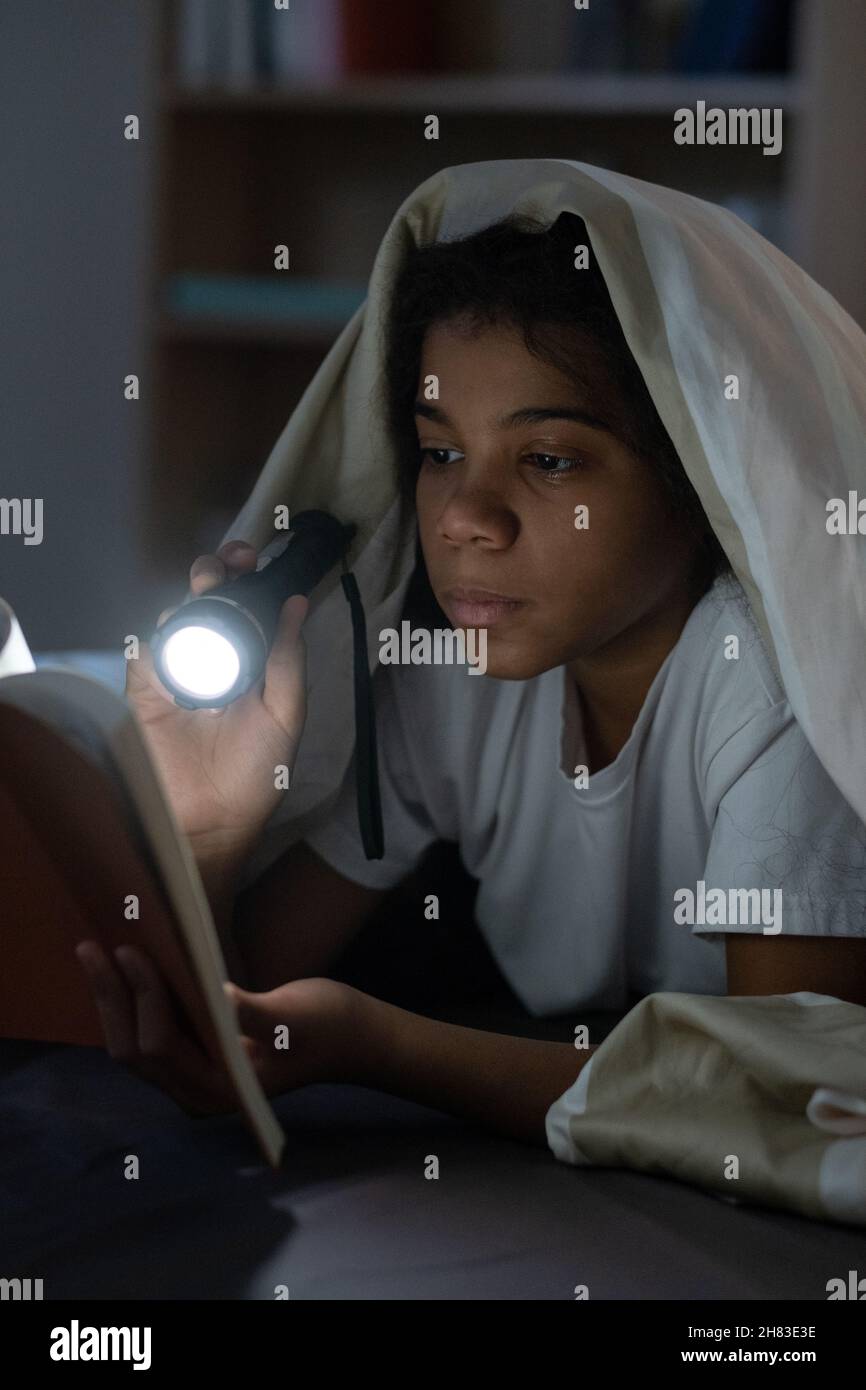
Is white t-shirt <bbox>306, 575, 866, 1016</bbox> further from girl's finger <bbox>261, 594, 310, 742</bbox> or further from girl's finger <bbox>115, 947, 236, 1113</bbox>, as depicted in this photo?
girl's finger <bbox>115, 947, 236, 1113</bbox>

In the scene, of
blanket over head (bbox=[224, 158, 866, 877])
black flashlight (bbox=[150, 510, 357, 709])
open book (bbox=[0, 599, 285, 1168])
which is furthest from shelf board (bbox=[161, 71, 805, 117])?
open book (bbox=[0, 599, 285, 1168])

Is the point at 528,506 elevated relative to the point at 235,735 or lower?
elevated

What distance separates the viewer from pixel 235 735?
0.96 metres

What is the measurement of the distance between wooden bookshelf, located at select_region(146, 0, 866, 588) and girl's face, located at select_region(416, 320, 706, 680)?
1.40 meters

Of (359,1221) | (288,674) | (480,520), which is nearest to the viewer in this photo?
(359,1221)

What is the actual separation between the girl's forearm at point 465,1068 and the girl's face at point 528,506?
25 cm

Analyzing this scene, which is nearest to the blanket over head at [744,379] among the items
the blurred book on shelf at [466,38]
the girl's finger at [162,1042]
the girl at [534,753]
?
the girl at [534,753]

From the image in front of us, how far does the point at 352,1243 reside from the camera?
0.61m

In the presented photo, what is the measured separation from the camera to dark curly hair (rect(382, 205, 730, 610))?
86 centimetres

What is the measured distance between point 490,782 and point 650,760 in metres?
0.14

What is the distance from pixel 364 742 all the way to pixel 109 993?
1.14 ft

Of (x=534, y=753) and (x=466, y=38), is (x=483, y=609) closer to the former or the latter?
(x=534, y=753)

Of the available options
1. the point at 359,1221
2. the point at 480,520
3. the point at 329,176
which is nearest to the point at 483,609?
the point at 480,520

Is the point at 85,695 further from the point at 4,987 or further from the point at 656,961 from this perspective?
the point at 656,961
